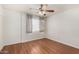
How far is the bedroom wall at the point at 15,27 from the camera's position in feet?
5.51

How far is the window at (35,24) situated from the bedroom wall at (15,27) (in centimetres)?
7

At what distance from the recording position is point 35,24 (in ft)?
5.93

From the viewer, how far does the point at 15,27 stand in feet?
5.90

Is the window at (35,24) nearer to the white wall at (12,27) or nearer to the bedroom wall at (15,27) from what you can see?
the bedroom wall at (15,27)

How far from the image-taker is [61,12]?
206 cm

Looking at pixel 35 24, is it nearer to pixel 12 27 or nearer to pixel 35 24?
pixel 35 24

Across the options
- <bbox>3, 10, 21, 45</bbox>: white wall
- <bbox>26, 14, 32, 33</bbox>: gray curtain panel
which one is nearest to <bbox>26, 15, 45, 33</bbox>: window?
<bbox>26, 14, 32, 33</bbox>: gray curtain panel

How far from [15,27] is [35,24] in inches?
14.4

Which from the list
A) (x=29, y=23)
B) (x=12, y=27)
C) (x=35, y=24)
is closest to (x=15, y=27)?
(x=12, y=27)

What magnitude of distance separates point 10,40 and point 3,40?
5.3 inches

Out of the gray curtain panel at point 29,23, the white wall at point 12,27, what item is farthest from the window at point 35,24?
the white wall at point 12,27
